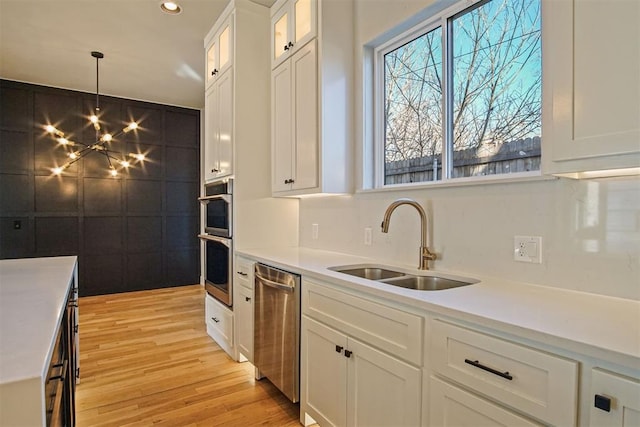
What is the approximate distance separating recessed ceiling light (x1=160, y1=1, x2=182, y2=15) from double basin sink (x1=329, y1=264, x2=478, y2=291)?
2464mm

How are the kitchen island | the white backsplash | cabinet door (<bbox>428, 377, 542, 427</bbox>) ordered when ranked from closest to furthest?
the kitchen island
cabinet door (<bbox>428, 377, 542, 427</bbox>)
the white backsplash

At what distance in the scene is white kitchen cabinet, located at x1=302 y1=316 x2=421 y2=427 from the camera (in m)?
1.33

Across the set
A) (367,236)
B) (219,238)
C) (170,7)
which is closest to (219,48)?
(170,7)

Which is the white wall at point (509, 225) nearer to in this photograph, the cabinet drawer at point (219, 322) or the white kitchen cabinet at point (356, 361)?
the white kitchen cabinet at point (356, 361)

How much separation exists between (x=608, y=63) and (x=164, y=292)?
5294 millimetres

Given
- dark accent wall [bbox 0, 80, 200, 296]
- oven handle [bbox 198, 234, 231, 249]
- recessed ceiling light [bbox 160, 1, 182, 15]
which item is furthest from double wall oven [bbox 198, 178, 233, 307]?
dark accent wall [bbox 0, 80, 200, 296]

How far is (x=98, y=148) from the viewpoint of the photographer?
15.6 ft

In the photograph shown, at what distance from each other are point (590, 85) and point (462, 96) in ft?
3.11

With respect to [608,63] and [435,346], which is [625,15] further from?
[435,346]

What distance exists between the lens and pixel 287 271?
82.8 inches

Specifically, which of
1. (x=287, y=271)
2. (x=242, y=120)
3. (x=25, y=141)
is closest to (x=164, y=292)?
(x=25, y=141)

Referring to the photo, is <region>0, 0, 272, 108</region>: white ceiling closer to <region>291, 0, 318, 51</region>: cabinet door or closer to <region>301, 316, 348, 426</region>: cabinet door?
<region>291, 0, 318, 51</region>: cabinet door

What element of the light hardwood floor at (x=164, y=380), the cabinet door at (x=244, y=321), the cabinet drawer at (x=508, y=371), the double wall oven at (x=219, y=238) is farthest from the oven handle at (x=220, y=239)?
the cabinet drawer at (x=508, y=371)

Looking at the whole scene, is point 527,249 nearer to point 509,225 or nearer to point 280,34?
point 509,225
